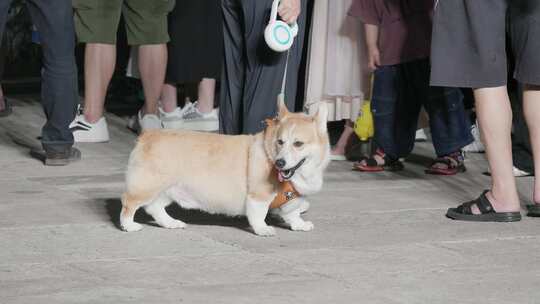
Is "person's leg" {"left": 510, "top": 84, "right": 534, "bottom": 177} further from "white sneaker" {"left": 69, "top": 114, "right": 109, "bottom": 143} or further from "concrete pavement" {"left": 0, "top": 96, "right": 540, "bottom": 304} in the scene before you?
"white sneaker" {"left": 69, "top": 114, "right": 109, "bottom": 143}

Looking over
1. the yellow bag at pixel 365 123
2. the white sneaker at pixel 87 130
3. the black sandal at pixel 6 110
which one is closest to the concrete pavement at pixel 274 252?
the yellow bag at pixel 365 123

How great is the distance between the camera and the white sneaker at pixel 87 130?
880 cm

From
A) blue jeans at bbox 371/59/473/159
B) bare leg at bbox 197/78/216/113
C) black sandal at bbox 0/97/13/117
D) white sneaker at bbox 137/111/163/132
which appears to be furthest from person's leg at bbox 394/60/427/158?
black sandal at bbox 0/97/13/117

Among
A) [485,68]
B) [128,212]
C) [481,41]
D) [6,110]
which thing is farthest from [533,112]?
[6,110]

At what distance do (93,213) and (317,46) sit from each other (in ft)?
8.22

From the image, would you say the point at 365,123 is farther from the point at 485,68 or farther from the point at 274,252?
the point at 274,252

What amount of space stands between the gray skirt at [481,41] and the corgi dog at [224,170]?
79 cm

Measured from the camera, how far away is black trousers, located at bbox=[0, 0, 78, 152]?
7453 mm

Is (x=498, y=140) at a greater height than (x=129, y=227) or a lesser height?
greater

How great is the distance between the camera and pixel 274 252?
5.44m

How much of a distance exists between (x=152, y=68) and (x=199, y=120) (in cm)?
81

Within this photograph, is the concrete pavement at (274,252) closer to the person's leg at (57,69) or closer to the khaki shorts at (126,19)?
the person's leg at (57,69)

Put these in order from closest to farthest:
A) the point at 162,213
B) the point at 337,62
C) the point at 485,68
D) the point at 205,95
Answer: the point at 162,213, the point at 485,68, the point at 337,62, the point at 205,95

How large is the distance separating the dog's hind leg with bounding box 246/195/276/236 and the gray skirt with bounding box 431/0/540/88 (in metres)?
1.10
